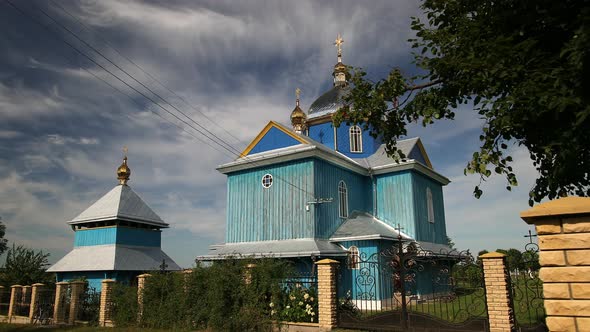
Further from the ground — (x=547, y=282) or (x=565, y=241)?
(x=565, y=241)

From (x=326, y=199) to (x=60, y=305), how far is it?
965 centimetres

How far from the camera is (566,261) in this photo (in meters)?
2.88

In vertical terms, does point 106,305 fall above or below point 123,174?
below

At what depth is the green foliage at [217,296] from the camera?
9.66 m

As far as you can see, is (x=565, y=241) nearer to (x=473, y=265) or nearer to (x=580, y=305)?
(x=580, y=305)

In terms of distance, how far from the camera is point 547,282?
2.92m

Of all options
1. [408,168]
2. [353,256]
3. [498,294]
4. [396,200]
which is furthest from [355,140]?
[498,294]

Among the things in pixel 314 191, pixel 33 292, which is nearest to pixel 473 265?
pixel 314 191

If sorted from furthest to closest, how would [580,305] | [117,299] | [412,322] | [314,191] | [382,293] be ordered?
[314,191] → [382,293] → [117,299] → [412,322] → [580,305]

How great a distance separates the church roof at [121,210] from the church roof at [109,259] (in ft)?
4.44

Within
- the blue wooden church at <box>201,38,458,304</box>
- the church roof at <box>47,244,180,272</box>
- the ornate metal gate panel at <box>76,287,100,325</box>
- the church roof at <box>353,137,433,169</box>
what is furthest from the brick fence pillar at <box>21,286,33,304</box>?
the church roof at <box>353,137,433,169</box>

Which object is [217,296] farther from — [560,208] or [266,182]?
[560,208]

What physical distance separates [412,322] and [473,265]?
1689 mm

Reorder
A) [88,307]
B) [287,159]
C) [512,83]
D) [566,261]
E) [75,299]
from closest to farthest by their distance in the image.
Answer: [566,261], [512,83], [75,299], [88,307], [287,159]
